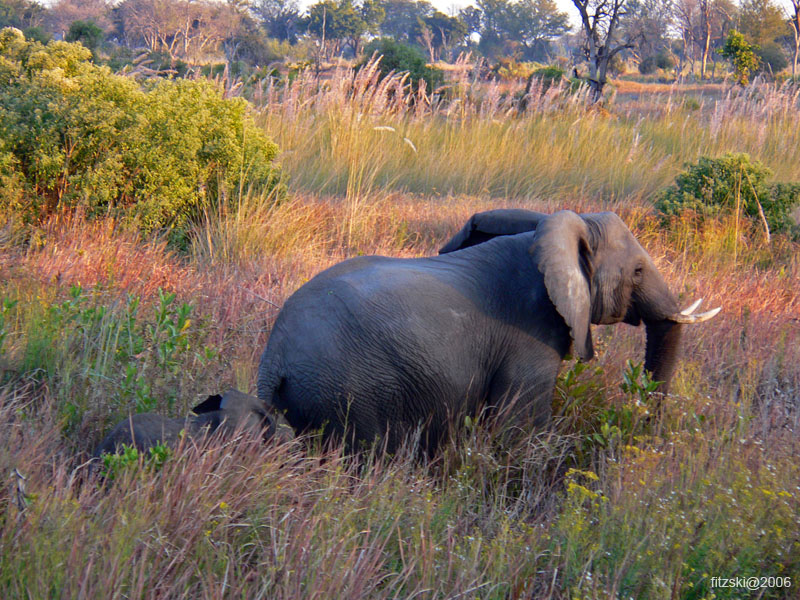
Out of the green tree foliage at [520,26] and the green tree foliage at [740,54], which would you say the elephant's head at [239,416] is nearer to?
the green tree foliage at [740,54]

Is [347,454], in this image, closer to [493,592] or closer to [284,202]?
[493,592]

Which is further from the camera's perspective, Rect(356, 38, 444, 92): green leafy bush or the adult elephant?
Rect(356, 38, 444, 92): green leafy bush

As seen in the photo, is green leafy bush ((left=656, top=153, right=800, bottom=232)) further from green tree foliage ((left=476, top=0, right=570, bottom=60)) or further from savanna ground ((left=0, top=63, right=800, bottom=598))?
green tree foliage ((left=476, top=0, right=570, bottom=60))

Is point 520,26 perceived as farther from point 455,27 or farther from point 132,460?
point 132,460

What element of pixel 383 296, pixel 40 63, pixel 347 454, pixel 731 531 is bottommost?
pixel 347 454

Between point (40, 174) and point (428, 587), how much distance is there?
16.3 ft

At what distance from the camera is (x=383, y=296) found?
11.4 ft

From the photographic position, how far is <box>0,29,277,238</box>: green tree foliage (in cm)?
596

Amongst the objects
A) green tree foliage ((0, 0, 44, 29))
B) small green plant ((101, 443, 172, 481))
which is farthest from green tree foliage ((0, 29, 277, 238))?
green tree foliage ((0, 0, 44, 29))

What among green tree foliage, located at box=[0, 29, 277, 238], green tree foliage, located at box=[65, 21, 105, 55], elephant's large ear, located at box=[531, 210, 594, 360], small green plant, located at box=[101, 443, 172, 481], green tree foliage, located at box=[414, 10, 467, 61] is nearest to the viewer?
small green plant, located at box=[101, 443, 172, 481]

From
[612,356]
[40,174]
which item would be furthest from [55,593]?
[40,174]

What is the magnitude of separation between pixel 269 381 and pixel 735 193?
5.70 m

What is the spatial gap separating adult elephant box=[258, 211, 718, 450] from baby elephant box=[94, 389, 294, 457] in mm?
214

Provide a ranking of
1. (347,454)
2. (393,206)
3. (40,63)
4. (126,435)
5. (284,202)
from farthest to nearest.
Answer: (393,206)
(284,202)
(40,63)
(347,454)
(126,435)
